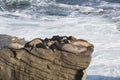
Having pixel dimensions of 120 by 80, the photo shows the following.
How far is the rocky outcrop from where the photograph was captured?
466 cm

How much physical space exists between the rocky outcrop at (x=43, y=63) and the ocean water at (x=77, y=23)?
2970 mm

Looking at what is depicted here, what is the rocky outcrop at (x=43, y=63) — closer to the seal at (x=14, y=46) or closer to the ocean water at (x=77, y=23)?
the seal at (x=14, y=46)

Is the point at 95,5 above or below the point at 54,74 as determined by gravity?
below

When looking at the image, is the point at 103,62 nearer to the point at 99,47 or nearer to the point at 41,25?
the point at 99,47

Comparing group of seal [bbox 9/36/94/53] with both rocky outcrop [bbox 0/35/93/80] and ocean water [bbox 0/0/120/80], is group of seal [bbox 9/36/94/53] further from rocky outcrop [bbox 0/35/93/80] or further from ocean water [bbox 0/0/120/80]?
ocean water [bbox 0/0/120/80]

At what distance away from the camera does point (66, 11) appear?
1572 cm

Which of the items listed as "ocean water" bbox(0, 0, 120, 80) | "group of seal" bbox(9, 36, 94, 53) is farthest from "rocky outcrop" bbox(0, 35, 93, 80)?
"ocean water" bbox(0, 0, 120, 80)

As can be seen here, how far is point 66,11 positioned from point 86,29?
3822mm

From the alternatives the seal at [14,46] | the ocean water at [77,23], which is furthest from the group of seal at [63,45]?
the ocean water at [77,23]

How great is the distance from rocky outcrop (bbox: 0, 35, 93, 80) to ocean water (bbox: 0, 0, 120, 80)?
2970 mm

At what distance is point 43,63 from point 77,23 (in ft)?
27.0

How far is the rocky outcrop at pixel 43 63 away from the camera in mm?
4664

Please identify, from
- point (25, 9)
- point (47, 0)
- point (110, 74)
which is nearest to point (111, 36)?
point (110, 74)

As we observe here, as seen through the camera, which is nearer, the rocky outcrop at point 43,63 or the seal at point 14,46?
the rocky outcrop at point 43,63
